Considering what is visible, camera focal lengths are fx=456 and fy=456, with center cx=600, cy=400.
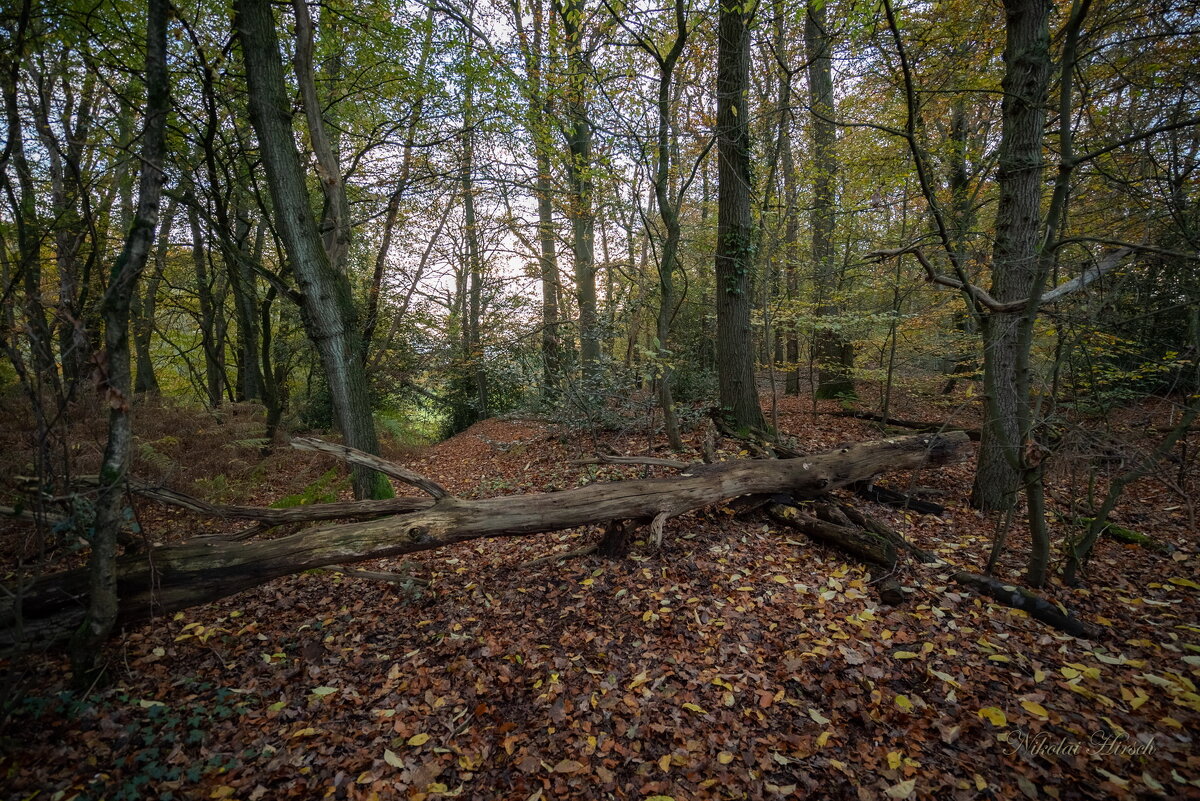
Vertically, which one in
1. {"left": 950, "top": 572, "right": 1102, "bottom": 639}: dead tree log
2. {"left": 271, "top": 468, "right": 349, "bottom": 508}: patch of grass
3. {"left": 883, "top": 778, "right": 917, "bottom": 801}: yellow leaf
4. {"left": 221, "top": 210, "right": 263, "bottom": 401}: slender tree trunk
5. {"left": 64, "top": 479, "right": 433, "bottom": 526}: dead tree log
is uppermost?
{"left": 221, "top": 210, "right": 263, "bottom": 401}: slender tree trunk

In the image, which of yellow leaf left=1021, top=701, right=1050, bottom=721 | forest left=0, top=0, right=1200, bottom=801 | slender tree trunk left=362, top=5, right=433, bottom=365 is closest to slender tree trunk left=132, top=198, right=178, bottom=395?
forest left=0, top=0, right=1200, bottom=801

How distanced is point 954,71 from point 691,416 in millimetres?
6718

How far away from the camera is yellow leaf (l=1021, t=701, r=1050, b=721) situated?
2.66 metres

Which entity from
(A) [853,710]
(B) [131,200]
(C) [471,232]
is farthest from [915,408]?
(B) [131,200]

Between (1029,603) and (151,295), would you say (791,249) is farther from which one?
(151,295)

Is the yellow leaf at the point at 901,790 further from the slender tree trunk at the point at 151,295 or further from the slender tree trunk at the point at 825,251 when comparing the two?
the slender tree trunk at the point at 151,295

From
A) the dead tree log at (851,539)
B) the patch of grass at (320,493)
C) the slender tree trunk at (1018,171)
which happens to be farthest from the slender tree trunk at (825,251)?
the patch of grass at (320,493)

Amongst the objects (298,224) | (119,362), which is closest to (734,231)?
(298,224)

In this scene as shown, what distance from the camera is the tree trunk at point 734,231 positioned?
648 cm

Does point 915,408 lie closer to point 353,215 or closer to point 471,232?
point 471,232

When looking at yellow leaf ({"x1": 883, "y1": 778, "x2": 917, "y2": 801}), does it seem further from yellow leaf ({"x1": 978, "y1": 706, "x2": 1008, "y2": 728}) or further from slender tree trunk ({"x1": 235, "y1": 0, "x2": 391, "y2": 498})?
slender tree trunk ({"x1": 235, "y1": 0, "x2": 391, "y2": 498})

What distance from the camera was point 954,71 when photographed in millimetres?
7055

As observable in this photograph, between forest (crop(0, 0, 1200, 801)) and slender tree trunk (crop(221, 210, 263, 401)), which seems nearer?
forest (crop(0, 0, 1200, 801))

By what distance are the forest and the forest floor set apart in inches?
1.0
